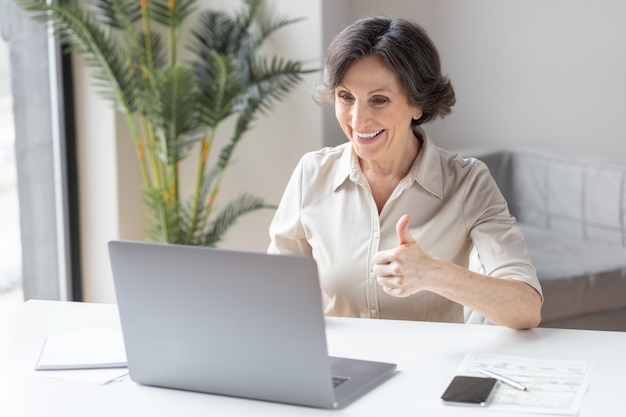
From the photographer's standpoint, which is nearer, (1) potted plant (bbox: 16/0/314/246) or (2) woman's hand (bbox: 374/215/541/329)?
(2) woman's hand (bbox: 374/215/541/329)

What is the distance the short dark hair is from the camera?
2.25 metres

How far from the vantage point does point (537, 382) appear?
1.73 meters

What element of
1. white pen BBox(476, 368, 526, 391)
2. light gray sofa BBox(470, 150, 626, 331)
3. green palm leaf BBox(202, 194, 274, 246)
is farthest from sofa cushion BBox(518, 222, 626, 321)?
white pen BBox(476, 368, 526, 391)

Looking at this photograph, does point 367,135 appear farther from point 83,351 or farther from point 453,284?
point 83,351

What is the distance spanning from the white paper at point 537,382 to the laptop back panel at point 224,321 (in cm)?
31

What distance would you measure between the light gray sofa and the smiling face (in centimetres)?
147

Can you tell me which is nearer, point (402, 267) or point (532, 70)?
point (402, 267)

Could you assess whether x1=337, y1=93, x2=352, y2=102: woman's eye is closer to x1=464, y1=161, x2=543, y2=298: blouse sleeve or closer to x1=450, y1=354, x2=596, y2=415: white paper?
x1=464, y1=161, x2=543, y2=298: blouse sleeve

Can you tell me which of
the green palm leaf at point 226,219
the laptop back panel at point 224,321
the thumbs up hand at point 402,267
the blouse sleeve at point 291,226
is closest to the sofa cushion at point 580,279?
the green palm leaf at point 226,219

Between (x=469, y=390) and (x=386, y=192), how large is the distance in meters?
0.79

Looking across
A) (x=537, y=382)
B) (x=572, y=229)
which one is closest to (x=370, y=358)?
(x=537, y=382)

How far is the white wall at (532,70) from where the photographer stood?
4500 mm

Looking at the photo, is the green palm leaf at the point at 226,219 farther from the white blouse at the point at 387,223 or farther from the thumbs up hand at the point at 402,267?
the thumbs up hand at the point at 402,267

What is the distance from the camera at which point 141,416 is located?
165 centimetres
